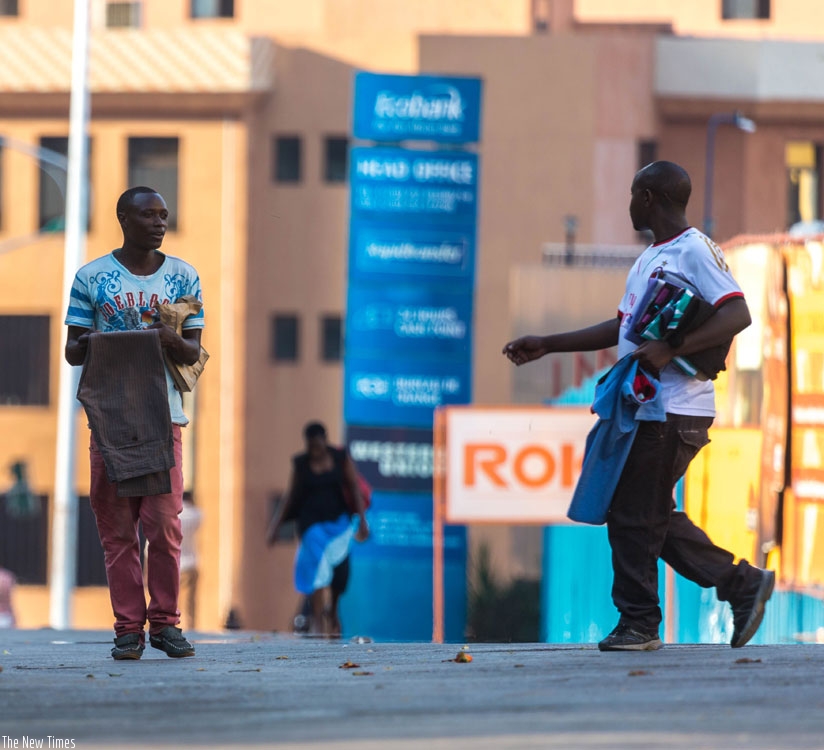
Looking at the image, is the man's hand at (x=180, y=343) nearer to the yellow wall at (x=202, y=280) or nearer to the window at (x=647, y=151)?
the yellow wall at (x=202, y=280)

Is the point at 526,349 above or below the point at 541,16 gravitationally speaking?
below

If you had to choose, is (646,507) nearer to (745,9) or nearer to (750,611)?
(750,611)

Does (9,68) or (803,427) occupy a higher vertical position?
(9,68)

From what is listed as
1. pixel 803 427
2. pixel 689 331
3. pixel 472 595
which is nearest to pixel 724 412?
pixel 803 427

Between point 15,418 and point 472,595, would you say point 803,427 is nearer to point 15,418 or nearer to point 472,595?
point 472,595

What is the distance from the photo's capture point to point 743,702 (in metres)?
6.11

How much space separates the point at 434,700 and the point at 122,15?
37534mm

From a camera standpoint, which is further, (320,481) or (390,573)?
(390,573)

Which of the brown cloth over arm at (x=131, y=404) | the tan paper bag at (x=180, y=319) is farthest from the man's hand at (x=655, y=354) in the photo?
the brown cloth over arm at (x=131, y=404)

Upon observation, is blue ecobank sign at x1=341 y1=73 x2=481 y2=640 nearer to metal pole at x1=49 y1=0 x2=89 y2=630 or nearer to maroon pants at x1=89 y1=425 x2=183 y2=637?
metal pole at x1=49 y1=0 x2=89 y2=630

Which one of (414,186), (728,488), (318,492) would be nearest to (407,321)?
(414,186)

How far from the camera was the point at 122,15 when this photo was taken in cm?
4253

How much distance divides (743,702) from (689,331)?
1.93 m

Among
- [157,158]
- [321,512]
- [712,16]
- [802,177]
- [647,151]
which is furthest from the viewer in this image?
Result: [712,16]
